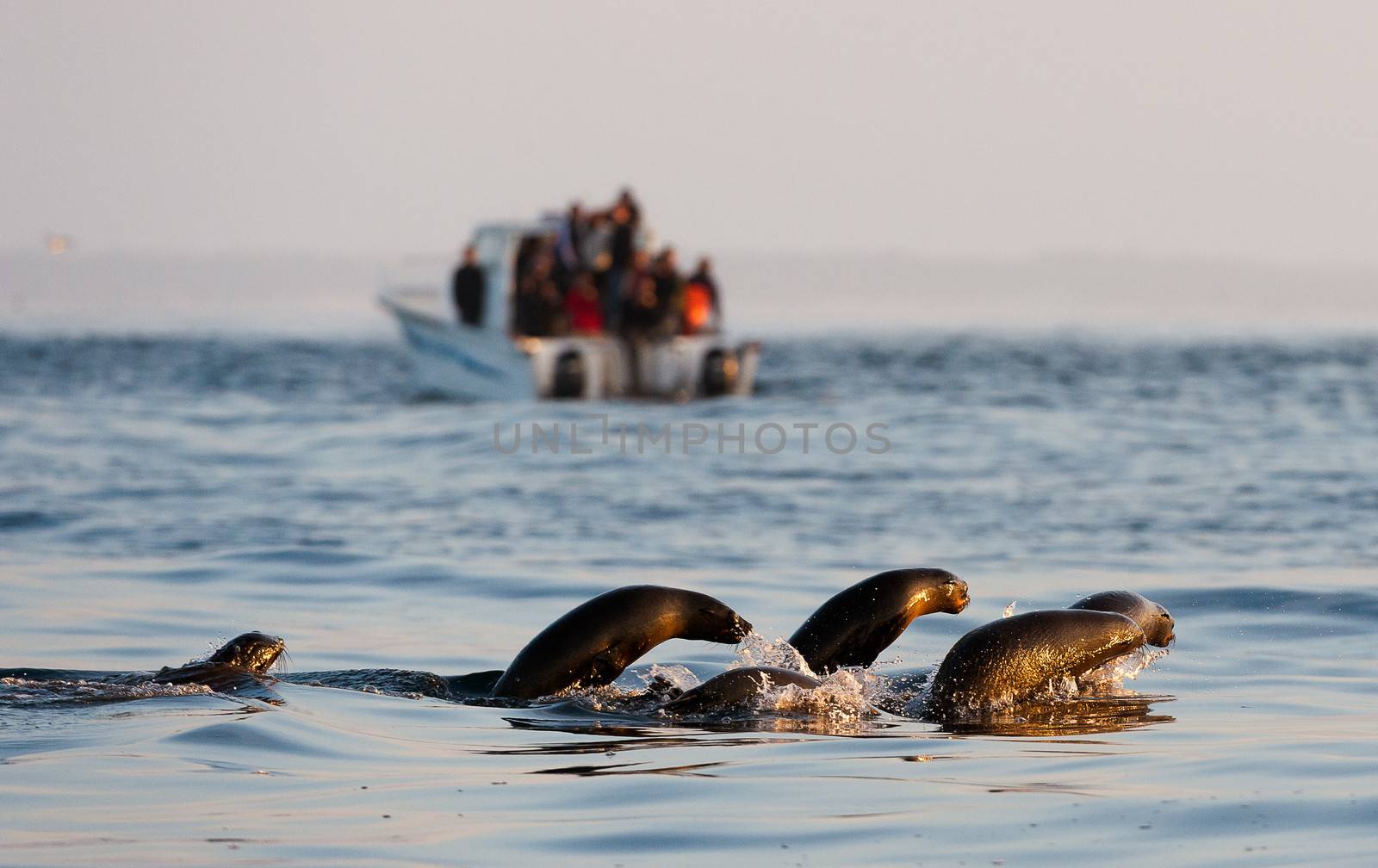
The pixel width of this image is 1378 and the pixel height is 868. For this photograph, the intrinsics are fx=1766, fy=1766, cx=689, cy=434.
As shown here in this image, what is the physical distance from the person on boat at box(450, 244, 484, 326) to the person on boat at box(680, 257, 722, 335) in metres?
3.96

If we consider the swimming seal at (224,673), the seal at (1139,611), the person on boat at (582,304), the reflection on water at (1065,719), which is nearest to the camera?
the reflection on water at (1065,719)

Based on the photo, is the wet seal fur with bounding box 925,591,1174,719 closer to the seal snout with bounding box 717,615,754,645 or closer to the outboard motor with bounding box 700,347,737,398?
the seal snout with bounding box 717,615,754,645

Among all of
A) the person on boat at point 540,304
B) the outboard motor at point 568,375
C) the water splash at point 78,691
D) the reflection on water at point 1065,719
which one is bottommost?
the reflection on water at point 1065,719

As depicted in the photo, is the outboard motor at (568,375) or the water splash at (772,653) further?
the outboard motor at (568,375)

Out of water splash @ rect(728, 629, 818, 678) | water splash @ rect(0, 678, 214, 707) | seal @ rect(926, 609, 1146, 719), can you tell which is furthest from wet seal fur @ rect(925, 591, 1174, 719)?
water splash @ rect(0, 678, 214, 707)

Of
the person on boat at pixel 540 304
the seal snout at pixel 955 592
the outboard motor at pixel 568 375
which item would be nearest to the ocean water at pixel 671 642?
the seal snout at pixel 955 592

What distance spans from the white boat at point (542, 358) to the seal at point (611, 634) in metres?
23.2

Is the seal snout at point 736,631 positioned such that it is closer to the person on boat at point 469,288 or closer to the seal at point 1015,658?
the seal at point 1015,658

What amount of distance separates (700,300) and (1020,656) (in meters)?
26.2

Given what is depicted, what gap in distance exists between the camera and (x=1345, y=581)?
12.0 m

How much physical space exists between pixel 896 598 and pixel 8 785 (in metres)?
3.70

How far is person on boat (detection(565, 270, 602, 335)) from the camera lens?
32.1 meters

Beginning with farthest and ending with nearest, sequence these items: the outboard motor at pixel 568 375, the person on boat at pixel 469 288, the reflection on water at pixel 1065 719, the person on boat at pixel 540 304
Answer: the person on boat at pixel 469 288, the person on boat at pixel 540 304, the outboard motor at pixel 568 375, the reflection on water at pixel 1065 719

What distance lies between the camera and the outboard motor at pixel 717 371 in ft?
108
